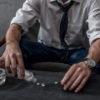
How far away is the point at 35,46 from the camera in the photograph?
123cm

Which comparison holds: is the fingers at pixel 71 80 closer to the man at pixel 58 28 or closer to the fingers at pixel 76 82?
the fingers at pixel 76 82

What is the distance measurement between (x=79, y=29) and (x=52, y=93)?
0.60 meters

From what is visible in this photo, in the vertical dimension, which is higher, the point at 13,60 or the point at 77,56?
the point at 13,60

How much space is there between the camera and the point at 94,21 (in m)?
1.13

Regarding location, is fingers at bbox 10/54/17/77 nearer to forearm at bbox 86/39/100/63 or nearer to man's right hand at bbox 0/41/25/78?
man's right hand at bbox 0/41/25/78

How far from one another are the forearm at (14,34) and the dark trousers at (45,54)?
0.05m

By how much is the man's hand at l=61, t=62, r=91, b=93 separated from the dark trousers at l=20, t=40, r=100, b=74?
38cm

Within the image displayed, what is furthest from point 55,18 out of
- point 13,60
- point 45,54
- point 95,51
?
point 13,60

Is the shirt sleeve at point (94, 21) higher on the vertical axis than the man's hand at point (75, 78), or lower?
higher

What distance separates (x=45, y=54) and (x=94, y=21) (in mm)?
323

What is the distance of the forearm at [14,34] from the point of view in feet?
3.40

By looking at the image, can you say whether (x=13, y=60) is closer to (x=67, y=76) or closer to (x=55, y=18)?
(x=67, y=76)

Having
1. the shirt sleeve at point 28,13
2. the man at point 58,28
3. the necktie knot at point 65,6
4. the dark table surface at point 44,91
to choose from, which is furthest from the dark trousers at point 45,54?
the dark table surface at point 44,91

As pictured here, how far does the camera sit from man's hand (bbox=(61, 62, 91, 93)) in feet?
2.50
